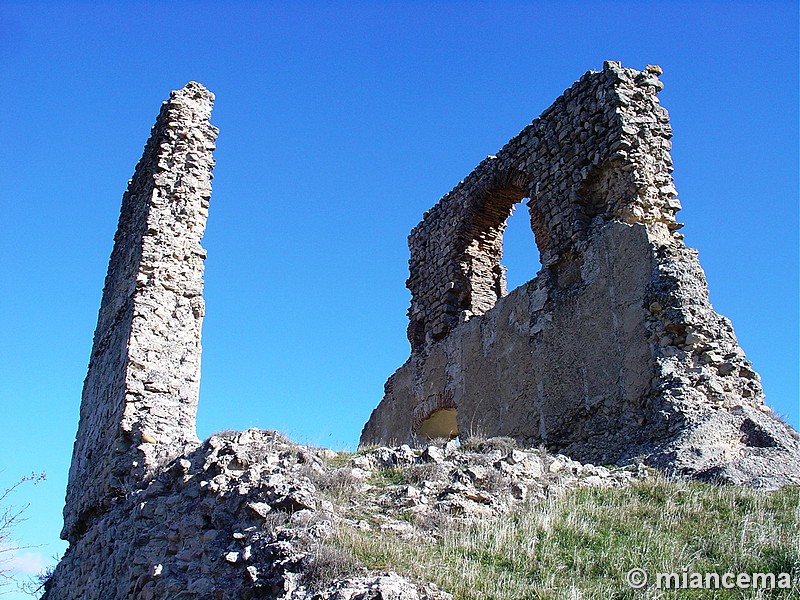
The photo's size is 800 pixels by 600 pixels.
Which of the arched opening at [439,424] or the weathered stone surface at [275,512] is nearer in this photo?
the weathered stone surface at [275,512]

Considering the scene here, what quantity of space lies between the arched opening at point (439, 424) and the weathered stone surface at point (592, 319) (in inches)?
1.6

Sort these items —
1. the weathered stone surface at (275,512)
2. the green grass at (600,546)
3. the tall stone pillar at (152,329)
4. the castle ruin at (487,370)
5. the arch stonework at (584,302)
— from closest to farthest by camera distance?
the green grass at (600,546)
the weathered stone surface at (275,512)
the castle ruin at (487,370)
the tall stone pillar at (152,329)
the arch stonework at (584,302)

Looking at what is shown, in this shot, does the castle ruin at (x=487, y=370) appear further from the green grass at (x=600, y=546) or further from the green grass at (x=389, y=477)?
the green grass at (x=600, y=546)

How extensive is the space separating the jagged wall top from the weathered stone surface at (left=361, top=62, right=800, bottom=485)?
0.02 meters

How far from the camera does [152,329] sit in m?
8.59

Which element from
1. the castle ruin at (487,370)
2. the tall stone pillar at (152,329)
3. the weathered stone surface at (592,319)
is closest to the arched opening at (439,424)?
the weathered stone surface at (592,319)

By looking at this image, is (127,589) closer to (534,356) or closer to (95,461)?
(95,461)

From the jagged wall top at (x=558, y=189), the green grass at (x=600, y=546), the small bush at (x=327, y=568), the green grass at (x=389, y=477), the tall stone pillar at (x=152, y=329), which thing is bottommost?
the small bush at (x=327, y=568)

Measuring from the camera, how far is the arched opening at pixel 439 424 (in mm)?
12578

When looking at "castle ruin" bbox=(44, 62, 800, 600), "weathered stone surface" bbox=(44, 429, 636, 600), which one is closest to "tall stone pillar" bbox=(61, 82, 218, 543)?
"castle ruin" bbox=(44, 62, 800, 600)

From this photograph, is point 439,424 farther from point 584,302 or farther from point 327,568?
point 327,568

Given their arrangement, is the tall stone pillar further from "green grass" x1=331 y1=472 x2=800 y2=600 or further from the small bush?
"green grass" x1=331 y1=472 x2=800 y2=600

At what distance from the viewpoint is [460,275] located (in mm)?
12727

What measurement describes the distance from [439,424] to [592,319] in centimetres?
408
